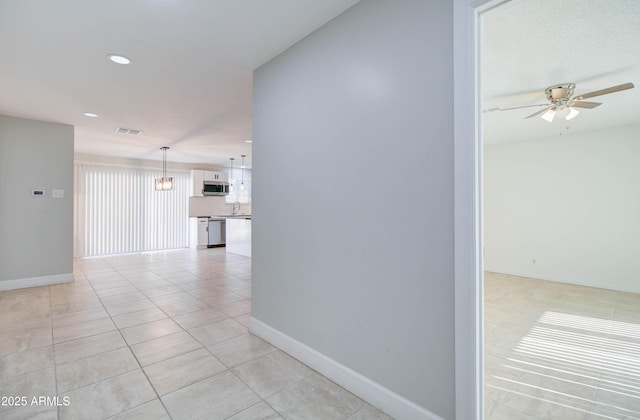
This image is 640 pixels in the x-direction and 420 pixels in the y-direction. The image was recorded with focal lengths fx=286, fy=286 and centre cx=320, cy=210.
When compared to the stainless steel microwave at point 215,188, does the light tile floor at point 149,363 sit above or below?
below

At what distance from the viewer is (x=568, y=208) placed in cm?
506

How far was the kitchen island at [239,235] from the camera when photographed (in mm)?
7312

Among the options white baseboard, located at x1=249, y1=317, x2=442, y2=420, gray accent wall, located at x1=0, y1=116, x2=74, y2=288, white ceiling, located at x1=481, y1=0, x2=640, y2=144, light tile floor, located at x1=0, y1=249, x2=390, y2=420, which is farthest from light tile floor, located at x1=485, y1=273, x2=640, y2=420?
gray accent wall, located at x1=0, y1=116, x2=74, y2=288

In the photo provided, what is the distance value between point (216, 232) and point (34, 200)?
4842 millimetres

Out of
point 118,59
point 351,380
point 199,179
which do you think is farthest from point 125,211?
point 351,380

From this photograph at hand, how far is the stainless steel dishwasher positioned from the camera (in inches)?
354

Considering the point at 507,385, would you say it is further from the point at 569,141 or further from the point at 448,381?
the point at 569,141

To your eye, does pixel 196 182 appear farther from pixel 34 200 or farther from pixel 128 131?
pixel 34 200

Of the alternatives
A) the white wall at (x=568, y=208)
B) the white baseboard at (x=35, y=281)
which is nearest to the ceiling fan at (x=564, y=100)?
the white wall at (x=568, y=208)

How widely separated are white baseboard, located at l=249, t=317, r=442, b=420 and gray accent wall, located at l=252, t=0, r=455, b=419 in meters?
0.04

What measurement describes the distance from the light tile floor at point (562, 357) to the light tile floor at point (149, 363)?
1.11 metres

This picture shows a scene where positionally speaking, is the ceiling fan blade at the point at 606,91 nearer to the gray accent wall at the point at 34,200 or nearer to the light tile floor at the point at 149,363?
the light tile floor at the point at 149,363

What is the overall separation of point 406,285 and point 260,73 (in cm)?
237

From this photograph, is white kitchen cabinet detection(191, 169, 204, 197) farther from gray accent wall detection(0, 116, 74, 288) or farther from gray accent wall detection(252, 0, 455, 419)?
A: gray accent wall detection(252, 0, 455, 419)
